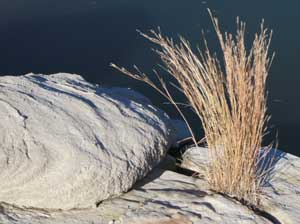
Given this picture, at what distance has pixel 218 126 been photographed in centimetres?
174

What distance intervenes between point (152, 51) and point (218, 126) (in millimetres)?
1185

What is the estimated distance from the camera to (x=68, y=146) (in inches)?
65.2

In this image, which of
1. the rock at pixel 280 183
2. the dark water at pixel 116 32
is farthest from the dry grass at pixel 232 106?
the dark water at pixel 116 32

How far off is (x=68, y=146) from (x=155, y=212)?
0.30 metres

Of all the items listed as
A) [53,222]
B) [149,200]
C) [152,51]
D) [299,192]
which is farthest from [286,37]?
[53,222]

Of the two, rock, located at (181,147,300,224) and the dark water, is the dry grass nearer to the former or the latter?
rock, located at (181,147,300,224)

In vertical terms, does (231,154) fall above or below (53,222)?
above

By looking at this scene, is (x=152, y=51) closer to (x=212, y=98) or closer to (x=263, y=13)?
(x=263, y=13)

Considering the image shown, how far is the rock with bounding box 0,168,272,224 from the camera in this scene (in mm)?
1626

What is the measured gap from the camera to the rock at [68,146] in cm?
164

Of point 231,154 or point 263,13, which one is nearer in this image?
point 231,154

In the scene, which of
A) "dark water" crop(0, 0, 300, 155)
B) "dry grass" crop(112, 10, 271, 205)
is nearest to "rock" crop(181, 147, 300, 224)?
"dry grass" crop(112, 10, 271, 205)

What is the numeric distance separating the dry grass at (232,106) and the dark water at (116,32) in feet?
2.61

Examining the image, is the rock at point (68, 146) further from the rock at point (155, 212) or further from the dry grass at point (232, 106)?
the dry grass at point (232, 106)
